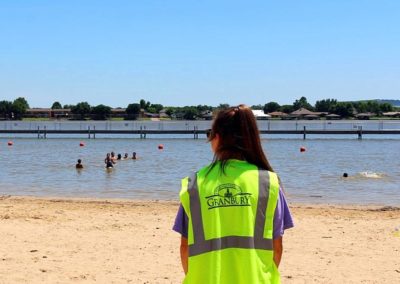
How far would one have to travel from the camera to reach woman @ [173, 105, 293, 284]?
2.65 metres

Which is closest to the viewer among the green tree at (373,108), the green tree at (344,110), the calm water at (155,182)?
the calm water at (155,182)

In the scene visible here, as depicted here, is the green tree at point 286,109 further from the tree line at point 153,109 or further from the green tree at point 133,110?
the green tree at point 133,110

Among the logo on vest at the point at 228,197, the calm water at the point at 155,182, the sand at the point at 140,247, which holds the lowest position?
the calm water at the point at 155,182

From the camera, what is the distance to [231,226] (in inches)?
105

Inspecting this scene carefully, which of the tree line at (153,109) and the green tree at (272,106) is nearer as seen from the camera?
the tree line at (153,109)

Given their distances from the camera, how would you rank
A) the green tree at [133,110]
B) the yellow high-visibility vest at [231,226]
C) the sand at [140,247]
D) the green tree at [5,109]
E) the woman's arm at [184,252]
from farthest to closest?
the green tree at [133,110]
the green tree at [5,109]
the sand at [140,247]
the woman's arm at [184,252]
the yellow high-visibility vest at [231,226]

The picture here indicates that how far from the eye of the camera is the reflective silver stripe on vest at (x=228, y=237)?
8.73 feet

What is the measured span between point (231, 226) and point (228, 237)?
0.17 ft

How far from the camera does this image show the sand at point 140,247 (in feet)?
23.9

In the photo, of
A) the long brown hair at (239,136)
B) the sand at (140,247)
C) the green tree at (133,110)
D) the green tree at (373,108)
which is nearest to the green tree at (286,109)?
the green tree at (373,108)

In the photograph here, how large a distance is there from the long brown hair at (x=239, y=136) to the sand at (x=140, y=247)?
4.54 meters

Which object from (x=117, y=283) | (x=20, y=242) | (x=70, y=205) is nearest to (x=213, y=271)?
(x=117, y=283)

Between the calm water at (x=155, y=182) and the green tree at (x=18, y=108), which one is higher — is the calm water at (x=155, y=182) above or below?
below

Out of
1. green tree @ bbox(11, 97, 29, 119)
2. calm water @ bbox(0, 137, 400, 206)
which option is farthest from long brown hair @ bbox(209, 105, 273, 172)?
green tree @ bbox(11, 97, 29, 119)
